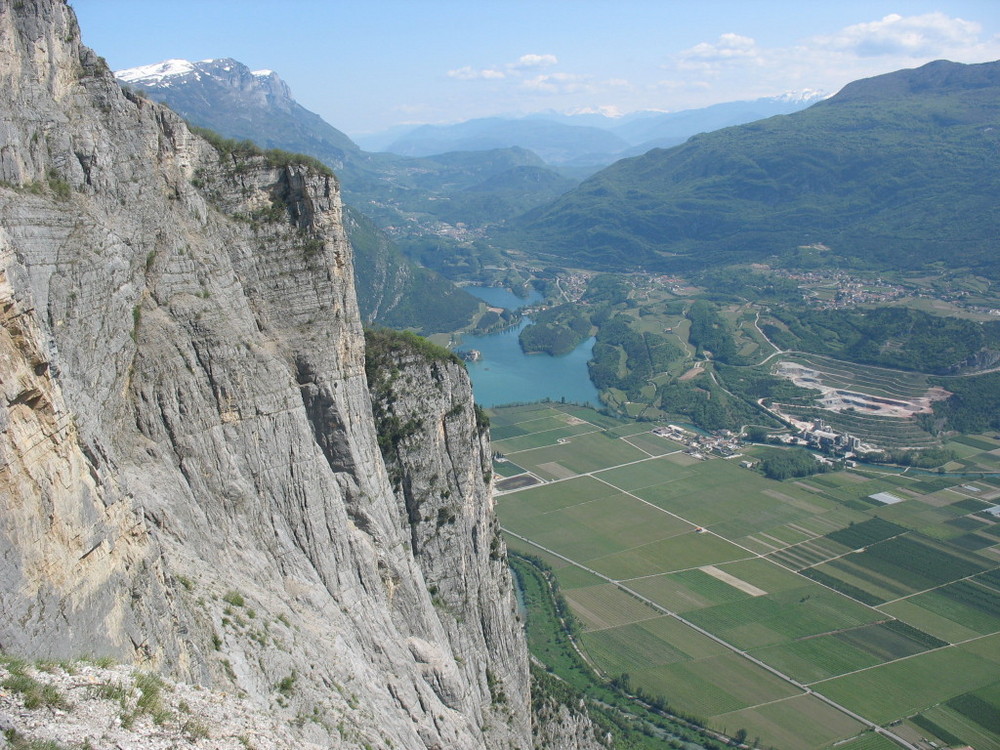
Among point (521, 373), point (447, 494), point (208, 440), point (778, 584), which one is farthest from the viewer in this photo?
point (521, 373)

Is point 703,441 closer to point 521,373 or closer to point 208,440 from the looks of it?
point 521,373

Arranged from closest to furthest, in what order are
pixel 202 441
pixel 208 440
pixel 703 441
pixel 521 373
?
1. pixel 202 441
2. pixel 208 440
3. pixel 703 441
4. pixel 521 373

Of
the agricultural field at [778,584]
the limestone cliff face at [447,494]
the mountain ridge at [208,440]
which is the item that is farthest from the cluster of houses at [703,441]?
the mountain ridge at [208,440]

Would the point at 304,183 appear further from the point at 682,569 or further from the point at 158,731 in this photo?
the point at 682,569

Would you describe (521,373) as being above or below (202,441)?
below

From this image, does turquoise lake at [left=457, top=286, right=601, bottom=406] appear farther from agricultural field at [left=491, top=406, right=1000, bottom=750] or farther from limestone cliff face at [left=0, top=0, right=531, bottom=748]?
limestone cliff face at [left=0, top=0, right=531, bottom=748]

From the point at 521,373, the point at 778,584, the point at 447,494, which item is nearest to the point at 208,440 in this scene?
the point at 447,494

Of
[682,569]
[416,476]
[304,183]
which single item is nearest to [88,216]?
[304,183]
